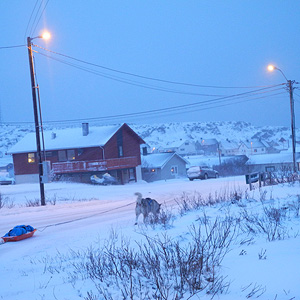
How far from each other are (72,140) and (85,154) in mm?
3077

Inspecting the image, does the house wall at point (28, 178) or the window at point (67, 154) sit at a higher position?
the window at point (67, 154)

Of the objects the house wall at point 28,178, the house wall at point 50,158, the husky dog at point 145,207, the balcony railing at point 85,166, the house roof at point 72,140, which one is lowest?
the house wall at point 28,178

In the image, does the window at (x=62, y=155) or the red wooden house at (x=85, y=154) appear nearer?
the red wooden house at (x=85, y=154)

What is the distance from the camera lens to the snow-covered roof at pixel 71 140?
149 feet

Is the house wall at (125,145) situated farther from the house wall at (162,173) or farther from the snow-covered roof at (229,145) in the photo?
the snow-covered roof at (229,145)

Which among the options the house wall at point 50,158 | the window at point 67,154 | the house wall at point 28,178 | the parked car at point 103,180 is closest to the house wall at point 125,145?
the house wall at point 50,158

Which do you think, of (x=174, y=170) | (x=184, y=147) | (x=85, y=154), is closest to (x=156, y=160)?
(x=174, y=170)

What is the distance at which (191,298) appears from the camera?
4.15 m

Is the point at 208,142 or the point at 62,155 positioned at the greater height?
the point at 208,142

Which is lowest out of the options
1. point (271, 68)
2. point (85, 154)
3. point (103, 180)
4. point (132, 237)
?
point (103, 180)

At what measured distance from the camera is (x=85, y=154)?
45719mm

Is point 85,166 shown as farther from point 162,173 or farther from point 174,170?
point 174,170

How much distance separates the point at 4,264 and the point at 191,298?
4.69 meters

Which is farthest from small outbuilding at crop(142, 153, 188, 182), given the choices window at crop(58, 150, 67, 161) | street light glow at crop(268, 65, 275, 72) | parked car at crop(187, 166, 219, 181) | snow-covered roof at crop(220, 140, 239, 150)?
snow-covered roof at crop(220, 140, 239, 150)
